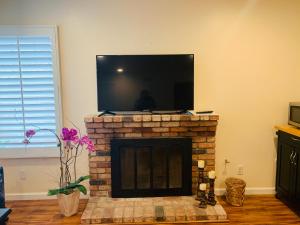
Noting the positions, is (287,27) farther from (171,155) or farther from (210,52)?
(171,155)

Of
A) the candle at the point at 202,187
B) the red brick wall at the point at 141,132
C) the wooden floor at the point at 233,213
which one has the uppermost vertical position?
the red brick wall at the point at 141,132

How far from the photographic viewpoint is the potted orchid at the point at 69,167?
2850 millimetres

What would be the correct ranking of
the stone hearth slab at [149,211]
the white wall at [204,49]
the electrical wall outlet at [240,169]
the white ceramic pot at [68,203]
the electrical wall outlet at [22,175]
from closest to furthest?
the stone hearth slab at [149,211]
the white ceramic pot at [68,203]
the white wall at [204,49]
the electrical wall outlet at [22,175]
the electrical wall outlet at [240,169]

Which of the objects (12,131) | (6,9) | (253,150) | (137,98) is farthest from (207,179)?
(6,9)

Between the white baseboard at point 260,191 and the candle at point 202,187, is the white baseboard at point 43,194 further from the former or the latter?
the candle at point 202,187

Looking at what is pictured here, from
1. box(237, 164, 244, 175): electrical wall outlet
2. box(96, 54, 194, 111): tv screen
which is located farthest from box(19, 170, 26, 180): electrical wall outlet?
box(237, 164, 244, 175): electrical wall outlet

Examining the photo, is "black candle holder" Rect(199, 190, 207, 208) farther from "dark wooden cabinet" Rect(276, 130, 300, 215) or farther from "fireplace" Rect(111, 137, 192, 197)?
"dark wooden cabinet" Rect(276, 130, 300, 215)

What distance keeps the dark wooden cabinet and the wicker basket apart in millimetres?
463

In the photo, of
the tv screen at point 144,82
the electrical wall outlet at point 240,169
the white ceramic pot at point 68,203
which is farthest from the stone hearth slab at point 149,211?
the tv screen at point 144,82

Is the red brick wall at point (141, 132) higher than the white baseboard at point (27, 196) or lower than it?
higher

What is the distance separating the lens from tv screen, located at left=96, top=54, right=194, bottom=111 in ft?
10.2

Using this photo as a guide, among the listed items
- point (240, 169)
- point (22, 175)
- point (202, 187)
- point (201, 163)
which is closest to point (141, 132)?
point (201, 163)

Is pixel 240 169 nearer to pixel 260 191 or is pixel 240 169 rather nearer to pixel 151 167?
pixel 260 191

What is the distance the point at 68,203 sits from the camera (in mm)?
2906
